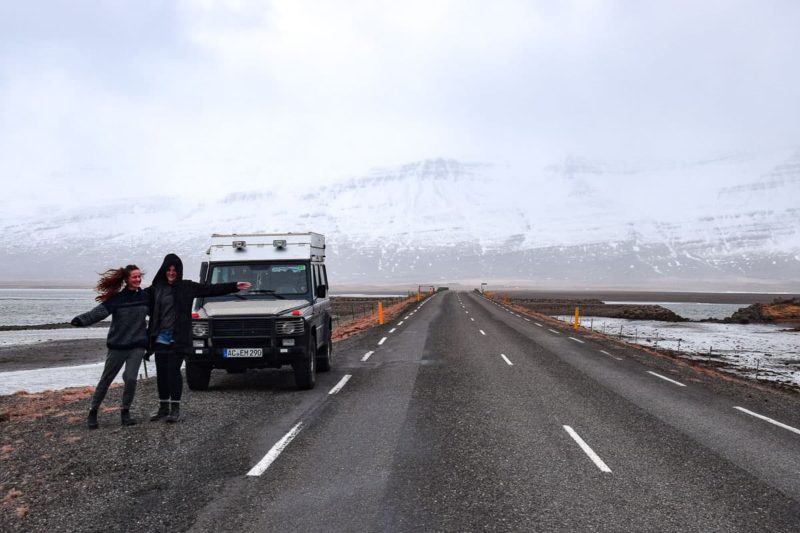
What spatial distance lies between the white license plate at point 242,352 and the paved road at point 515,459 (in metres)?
1.12

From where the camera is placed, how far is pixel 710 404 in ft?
34.9

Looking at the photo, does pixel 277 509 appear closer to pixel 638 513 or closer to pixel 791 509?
pixel 638 513

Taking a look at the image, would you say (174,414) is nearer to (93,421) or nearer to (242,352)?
(93,421)

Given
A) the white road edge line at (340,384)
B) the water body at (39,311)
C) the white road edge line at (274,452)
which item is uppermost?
the white road edge line at (274,452)

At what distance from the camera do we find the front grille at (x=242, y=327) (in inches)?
412

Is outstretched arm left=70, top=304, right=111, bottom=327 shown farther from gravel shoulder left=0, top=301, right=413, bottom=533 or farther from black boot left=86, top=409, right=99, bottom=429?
gravel shoulder left=0, top=301, right=413, bottom=533

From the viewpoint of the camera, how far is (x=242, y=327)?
10477 millimetres

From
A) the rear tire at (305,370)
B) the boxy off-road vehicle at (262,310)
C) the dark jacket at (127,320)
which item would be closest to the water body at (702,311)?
the boxy off-road vehicle at (262,310)

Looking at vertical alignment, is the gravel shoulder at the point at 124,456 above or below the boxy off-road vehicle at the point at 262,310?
below

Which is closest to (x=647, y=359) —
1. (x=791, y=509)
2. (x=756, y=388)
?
(x=756, y=388)

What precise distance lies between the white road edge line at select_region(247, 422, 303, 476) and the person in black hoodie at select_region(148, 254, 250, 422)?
6.14 feet

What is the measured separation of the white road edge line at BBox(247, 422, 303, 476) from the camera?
244 inches

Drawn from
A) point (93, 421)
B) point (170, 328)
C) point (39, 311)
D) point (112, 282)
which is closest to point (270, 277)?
point (170, 328)

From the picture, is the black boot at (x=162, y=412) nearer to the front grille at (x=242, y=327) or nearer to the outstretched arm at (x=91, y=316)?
the outstretched arm at (x=91, y=316)
